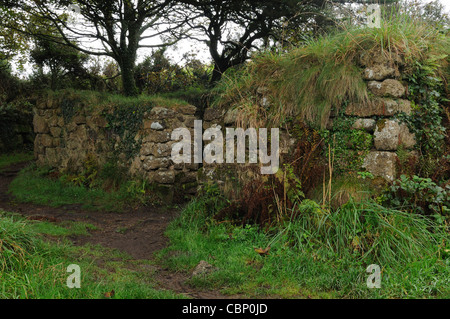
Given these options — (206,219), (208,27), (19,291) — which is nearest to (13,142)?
(208,27)

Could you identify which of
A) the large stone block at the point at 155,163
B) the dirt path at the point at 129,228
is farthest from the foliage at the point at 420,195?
the large stone block at the point at 155,163

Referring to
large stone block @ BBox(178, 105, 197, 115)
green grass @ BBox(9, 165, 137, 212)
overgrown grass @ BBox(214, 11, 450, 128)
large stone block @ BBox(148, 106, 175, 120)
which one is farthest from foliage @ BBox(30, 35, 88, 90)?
overgrown grass @ BBox(214, 11, 450, 128)

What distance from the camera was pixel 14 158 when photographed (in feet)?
40.3

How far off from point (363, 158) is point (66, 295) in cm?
348

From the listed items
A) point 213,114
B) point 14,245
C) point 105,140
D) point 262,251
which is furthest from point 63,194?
point 262,251

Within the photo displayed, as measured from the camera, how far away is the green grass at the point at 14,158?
38.1 feet

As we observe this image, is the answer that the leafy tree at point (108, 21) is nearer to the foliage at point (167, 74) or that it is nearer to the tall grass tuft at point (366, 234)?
the foliage at point (167, 74)

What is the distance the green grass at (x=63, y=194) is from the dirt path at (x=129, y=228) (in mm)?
236

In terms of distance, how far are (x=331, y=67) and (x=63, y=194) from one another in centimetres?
646

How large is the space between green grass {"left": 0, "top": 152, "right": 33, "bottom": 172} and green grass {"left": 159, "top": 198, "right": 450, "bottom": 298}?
382 inches

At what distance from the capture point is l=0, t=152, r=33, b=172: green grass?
11623 millimetres

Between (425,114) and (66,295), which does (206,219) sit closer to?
(66,295)

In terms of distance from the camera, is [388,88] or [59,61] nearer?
[388,88]

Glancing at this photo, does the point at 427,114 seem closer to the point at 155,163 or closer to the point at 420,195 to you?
the point at 420,195
